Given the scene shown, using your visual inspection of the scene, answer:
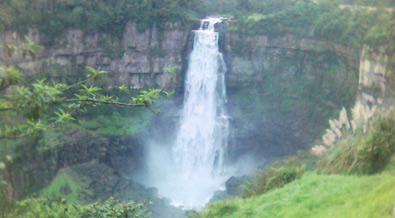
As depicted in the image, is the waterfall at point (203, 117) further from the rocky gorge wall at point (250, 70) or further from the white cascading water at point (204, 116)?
the rocky gorge wall at point (250, 70)

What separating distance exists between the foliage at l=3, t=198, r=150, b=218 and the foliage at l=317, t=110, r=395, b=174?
386 centimetres

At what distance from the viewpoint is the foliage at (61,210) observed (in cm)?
631

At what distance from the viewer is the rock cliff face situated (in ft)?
79.6

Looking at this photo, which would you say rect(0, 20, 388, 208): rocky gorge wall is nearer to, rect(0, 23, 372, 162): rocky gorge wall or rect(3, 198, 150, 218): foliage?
rect(0, 23, 372, 162): rocky gorge wall

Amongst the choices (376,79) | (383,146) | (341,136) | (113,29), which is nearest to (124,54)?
(113,29)

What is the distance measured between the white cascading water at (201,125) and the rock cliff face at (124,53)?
1.30 meters

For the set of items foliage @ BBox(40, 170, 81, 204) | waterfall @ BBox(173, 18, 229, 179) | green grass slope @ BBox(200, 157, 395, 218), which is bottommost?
foliage @ BBox(40, 170, 81, 204)

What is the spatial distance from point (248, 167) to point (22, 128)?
73.5 feet

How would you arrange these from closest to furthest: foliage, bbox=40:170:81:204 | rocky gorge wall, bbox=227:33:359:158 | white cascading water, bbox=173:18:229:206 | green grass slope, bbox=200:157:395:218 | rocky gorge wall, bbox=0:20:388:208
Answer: green grass slope, bbox=200:157:395:218
foliage, bbox=40:170:81:204
rocky gorge wall, bbox=0:20:388:208
rocky gorge wall, bbox=227:33:359:158
white cascading water, bbox=173:18:229:206

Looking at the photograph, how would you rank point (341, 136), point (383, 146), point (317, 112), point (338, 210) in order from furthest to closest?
point (317, 112) → point (341, 136) → point (383, 146) → point (338, 210)

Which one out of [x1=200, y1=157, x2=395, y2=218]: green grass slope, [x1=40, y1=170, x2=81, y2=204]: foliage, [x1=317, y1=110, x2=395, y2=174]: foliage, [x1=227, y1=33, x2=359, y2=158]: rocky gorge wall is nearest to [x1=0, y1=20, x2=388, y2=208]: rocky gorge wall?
[x1=227, y1=33, x2=359, y2=158]: rocky gorge wall

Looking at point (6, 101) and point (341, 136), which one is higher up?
point (6, 101)

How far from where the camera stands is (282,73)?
2566cm

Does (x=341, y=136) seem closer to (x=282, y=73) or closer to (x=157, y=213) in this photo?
(x=157, y=213)
